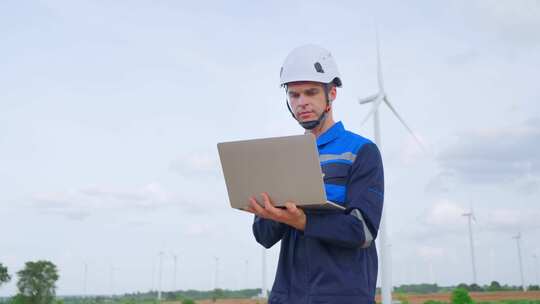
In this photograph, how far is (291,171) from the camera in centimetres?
350

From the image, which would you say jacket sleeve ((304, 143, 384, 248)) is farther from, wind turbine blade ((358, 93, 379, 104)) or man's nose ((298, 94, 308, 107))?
wind turbine blade ((358, 93, 379, 104))

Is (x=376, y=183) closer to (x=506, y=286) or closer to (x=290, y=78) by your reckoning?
(x=290, y=78)

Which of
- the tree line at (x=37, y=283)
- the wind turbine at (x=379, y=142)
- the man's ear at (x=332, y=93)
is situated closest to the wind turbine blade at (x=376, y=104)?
the wind turbine at (x=379, y=142)

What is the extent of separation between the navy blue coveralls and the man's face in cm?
17

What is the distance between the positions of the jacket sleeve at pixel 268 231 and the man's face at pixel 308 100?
72 cm

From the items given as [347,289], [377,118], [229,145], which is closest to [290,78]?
[229,145]

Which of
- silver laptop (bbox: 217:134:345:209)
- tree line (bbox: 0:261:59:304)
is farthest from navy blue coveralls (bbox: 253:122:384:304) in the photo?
tree line (bbox: 0:261:59:304)

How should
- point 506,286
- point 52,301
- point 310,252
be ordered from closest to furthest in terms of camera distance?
1. point 310,252
2. point 52,301
3. point 506,286

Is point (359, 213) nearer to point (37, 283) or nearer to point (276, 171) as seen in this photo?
point (276, 171)

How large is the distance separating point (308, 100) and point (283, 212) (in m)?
0.82

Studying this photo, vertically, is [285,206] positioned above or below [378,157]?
below

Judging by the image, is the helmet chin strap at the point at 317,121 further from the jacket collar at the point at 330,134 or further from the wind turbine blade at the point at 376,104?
the wind turbine blade at the point at 376,104

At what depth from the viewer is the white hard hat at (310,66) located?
398 cm

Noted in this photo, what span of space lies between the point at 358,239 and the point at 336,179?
0.45 m
